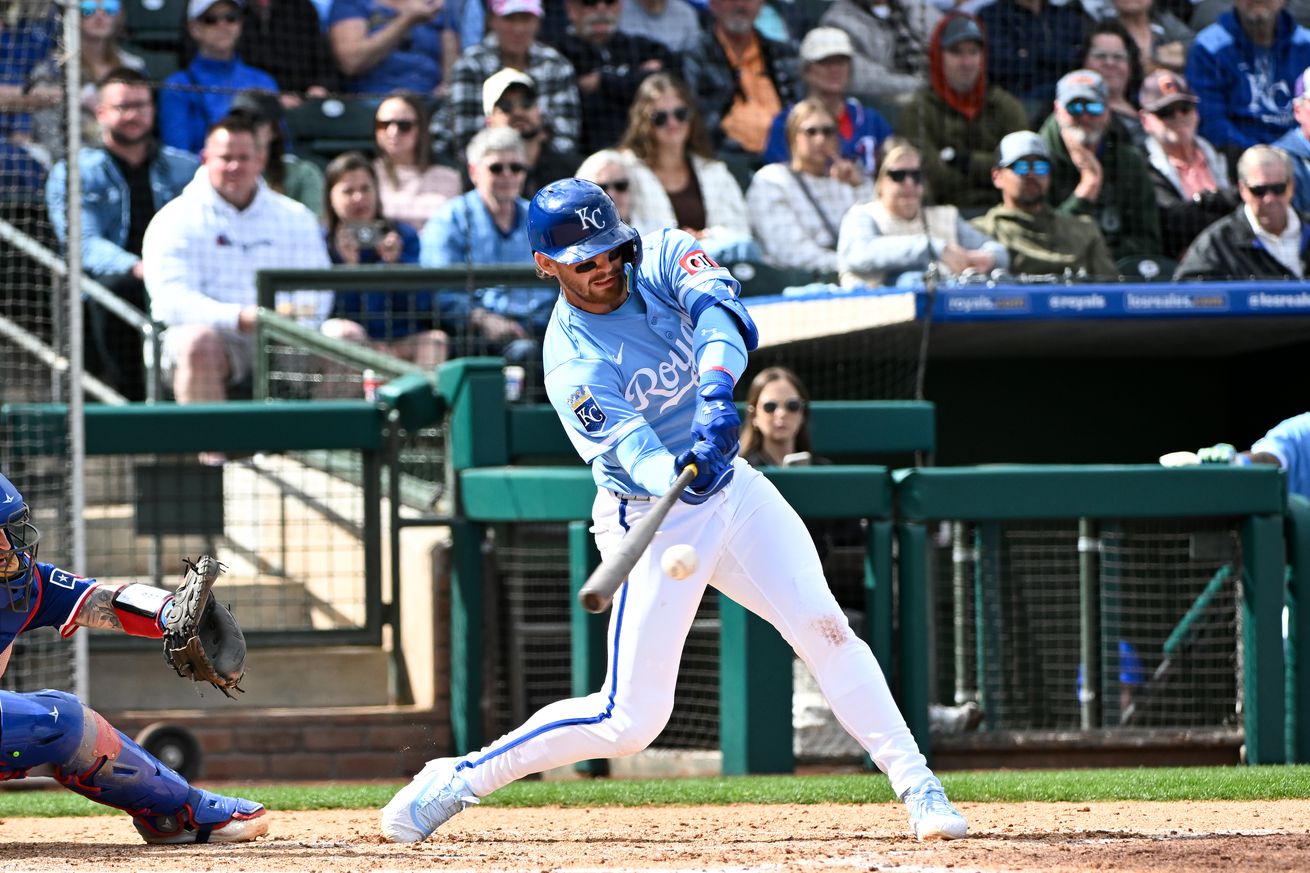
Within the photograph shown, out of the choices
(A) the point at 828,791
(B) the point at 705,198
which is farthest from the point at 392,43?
(A) the point at 828,791

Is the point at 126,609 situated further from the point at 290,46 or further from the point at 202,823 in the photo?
the point at 290,46

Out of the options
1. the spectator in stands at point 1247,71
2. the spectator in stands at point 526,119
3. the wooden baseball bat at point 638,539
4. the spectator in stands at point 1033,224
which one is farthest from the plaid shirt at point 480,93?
the wooden baseball bat at point 638,539

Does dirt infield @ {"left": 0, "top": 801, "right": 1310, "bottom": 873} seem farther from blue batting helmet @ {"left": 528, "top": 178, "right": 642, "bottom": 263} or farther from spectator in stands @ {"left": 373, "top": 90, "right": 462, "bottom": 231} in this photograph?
spectator in stands @ {"left": 373, "top": 90, "right": 462, "bottom": 231}

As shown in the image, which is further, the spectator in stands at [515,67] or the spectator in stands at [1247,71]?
the spectator in stands at [1247,71]

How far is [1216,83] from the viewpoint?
9.38 metres

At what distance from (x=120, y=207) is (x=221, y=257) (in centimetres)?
62

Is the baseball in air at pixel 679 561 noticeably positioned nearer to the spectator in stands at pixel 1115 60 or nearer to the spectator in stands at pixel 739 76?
the spectator in stands at pixel 739 76

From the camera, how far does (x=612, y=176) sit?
823 centimetres

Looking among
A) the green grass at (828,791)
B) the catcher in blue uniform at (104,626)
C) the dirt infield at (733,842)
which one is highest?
the catcher in blue uniform at (104,626)

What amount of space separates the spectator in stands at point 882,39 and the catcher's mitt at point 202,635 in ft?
20.7

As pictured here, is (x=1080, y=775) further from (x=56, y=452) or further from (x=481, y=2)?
(x=481, y=2)

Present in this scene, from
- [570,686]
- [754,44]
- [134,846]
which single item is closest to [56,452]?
[570,686]

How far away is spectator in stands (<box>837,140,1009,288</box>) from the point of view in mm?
8055

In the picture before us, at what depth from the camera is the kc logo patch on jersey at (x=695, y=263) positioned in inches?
160
